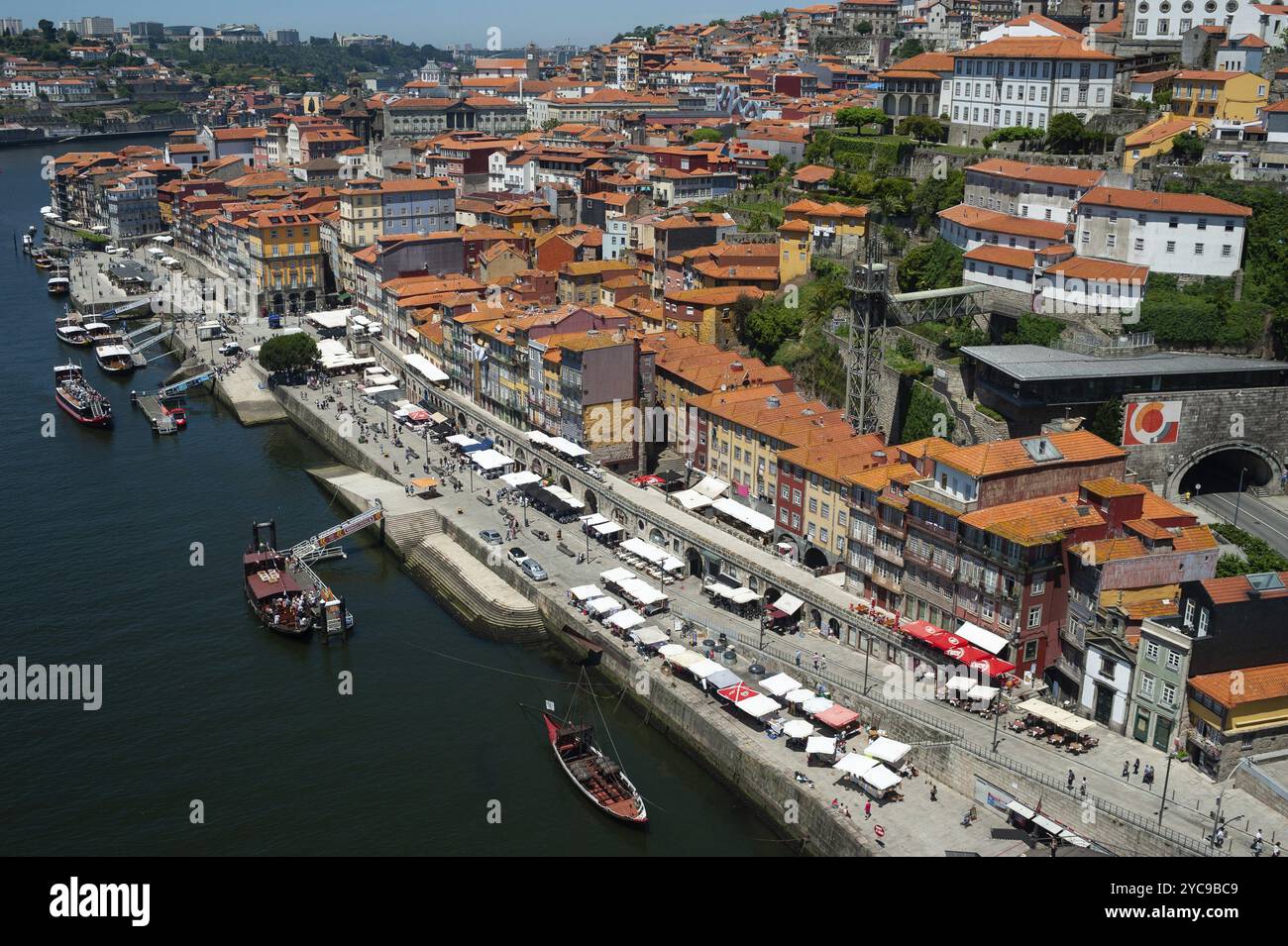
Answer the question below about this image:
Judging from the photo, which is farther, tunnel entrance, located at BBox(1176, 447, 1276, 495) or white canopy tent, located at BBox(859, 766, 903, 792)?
tunnel entrance, located at BBox(1176, 447, 1276, 495)

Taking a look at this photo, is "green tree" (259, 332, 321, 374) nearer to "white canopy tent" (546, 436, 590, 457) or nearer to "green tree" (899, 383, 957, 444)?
"white canopy tent" (546, 436, 590, 457)

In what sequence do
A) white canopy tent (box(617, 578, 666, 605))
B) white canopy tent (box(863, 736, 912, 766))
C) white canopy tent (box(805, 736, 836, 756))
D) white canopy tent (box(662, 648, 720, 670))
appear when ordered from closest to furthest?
white canopy tent (box(863, 736, 912, 766)), white canopy tent (box(805, 736, 836, 756)), white canopy tent (box(662, 648, 720, 670)), white canopy tent (box(617, 578, 666, 605))

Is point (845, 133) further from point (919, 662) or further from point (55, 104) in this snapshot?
point (55, 104)

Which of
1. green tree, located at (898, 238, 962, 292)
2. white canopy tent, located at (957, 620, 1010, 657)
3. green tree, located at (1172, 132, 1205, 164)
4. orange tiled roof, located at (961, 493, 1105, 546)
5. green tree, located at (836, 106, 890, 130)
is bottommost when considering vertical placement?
white canopy tent, located at (957, 620, 1010, 657)

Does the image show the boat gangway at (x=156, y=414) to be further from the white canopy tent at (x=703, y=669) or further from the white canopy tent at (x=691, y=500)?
the white canopy tent at (x=703, y=669)

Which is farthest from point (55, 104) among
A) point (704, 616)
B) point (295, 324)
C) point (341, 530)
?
point (704, 616)

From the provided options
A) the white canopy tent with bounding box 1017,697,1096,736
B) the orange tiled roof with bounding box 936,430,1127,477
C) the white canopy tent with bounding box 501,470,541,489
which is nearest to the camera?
the white canopy tent with bounding box 1017,697,1096,736

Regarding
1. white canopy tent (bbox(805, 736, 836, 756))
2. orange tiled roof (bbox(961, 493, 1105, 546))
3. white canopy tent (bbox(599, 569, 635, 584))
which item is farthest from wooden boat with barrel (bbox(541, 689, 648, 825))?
orange tiled roof (bbox(961, 493, 1105, 546))
